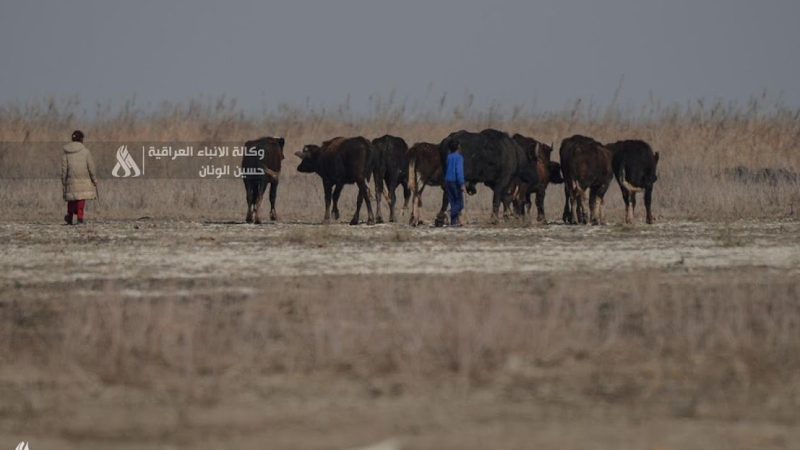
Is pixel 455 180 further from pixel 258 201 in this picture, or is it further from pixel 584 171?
pixel 258 201

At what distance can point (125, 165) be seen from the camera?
35500 millimetres

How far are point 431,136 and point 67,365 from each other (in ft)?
92.4

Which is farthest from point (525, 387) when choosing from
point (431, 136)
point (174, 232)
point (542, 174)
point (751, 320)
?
point (431, 136)

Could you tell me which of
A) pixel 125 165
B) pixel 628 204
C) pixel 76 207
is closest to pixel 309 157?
pixel 76 207

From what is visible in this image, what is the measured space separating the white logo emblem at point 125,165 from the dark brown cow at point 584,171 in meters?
12.1

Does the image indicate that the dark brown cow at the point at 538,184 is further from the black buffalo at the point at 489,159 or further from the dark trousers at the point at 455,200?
the dark trousers at the point at 455,200

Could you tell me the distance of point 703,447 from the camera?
25.6 feet

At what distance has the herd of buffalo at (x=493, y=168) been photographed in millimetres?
25516

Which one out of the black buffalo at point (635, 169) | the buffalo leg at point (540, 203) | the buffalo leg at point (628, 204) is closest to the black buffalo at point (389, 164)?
the buffalo leg at point (540, 203)

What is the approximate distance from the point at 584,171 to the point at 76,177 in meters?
7.81

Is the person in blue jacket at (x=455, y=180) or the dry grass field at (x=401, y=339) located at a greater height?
the person in blue jacket at (x=455, y=180)

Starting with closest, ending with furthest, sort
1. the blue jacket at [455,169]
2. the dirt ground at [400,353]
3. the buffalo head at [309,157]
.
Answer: the dirt ground at [400,353]
the blue jacket at [455,169]
the buffalo head at [309,157]

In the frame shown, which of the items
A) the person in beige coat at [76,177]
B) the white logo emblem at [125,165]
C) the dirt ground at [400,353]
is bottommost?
the dirt ground at [400,353]

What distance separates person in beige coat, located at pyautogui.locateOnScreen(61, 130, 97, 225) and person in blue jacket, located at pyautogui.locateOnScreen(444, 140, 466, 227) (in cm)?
546
